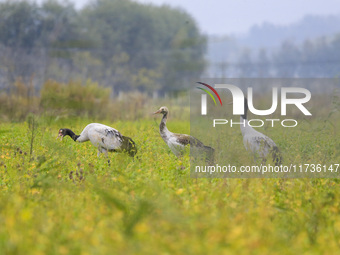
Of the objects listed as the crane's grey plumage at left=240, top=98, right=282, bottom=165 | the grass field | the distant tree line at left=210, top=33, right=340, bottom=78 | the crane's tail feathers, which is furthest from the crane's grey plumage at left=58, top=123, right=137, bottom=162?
the distant tree line at left=210, top=33, right=340, bottom=78

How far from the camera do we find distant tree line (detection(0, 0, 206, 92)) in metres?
55.3

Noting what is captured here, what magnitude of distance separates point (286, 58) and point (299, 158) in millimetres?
79549

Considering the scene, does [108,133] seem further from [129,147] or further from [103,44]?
[103,44]

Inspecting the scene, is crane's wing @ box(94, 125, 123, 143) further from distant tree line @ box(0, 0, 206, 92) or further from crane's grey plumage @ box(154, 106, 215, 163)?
distant tree line @ box(0, 0, 206, 92)

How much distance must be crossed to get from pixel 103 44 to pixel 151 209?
59255 millimetres

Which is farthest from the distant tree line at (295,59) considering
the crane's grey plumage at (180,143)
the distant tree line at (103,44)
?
the crane's grey plumage at (180,143)

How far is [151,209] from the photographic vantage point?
15.0 ft

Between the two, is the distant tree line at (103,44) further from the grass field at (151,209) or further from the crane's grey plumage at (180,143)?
the grass field at (151,209)

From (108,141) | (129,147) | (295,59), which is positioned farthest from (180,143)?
(295,59)

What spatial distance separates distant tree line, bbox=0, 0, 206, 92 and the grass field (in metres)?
42.1

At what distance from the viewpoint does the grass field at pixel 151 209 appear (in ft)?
11.1

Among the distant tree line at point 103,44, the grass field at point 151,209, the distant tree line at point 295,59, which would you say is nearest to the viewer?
the grass field at point 151,209

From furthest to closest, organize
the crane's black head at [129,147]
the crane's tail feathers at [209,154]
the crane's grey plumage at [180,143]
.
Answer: the crane's black head at [129,147]
the crane's grey plumage at [180,143]
the crane's tail feathers at [209,154]

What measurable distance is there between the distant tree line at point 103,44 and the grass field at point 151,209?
138 feet
